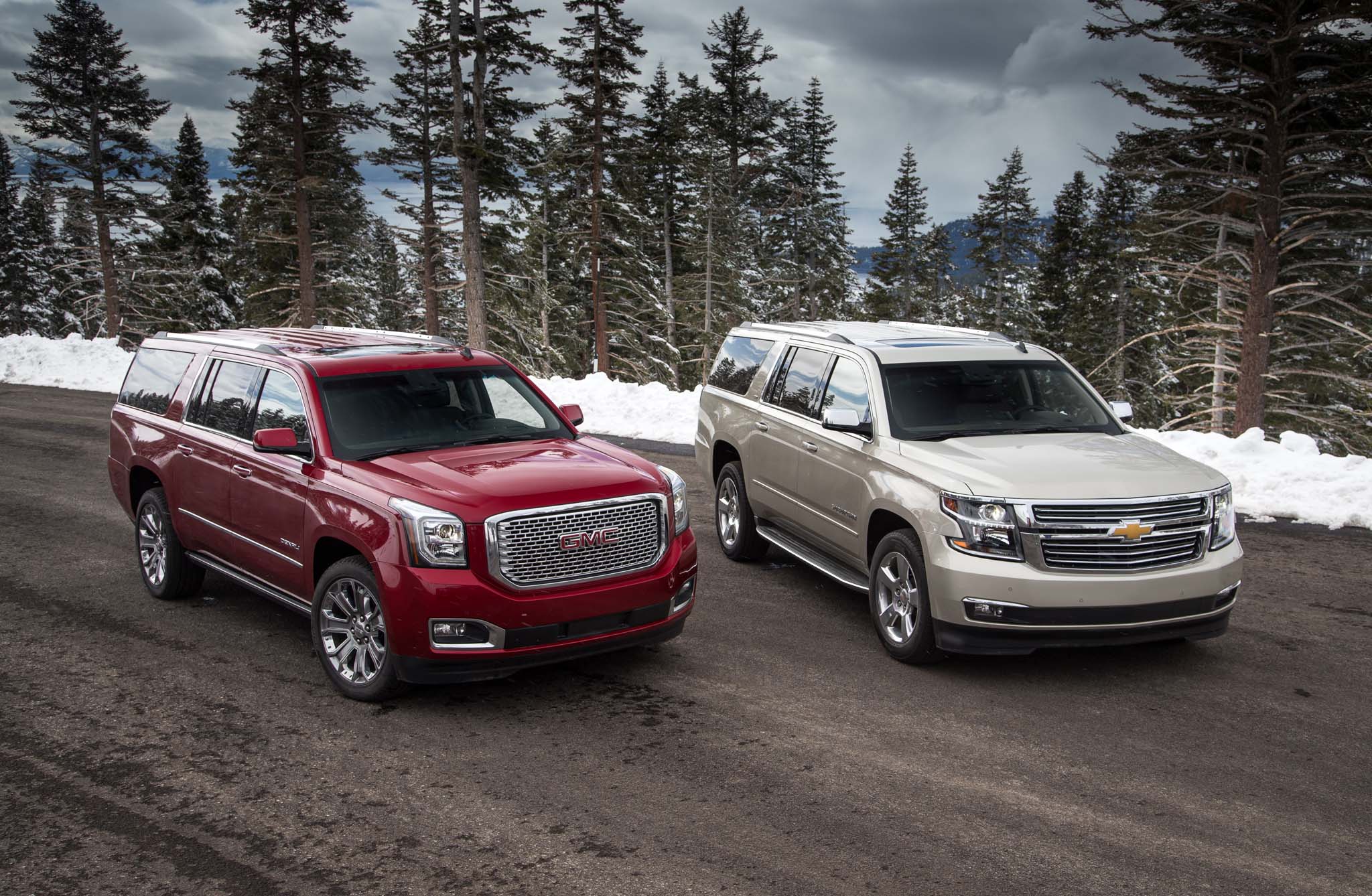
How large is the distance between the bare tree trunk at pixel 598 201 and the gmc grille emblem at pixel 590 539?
1239 inches

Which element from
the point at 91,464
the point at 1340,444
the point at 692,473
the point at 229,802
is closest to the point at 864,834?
the point at 229,802

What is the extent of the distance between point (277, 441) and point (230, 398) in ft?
4.42

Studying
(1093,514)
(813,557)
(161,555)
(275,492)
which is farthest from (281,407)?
(1093,514)

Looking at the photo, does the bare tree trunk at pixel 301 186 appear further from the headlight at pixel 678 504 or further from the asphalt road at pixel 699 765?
the headlight at pixel 678 504

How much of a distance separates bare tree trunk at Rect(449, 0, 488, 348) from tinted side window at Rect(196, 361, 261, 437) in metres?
20.3

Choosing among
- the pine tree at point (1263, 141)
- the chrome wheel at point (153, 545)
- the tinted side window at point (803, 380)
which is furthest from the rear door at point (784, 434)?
the pine tree at point (1263, 141)

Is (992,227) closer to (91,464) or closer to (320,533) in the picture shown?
(91,464)

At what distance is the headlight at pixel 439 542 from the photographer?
503 centimetres

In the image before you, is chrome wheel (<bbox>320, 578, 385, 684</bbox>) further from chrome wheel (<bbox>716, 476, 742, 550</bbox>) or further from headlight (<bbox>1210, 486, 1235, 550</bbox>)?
headlight (<bbox>1210, 486, 1235, 550</bbox>)

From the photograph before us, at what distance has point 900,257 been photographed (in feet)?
191

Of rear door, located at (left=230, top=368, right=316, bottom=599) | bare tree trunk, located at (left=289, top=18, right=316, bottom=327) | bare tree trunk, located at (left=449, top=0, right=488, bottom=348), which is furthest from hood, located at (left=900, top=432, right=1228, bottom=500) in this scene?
bare tree trunk, located at (left=289, top=18, right=316, bottom=327)

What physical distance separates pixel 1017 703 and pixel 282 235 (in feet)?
116

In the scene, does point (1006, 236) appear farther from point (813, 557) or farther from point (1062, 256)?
point (813, 557)

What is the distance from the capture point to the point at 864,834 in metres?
4.02
